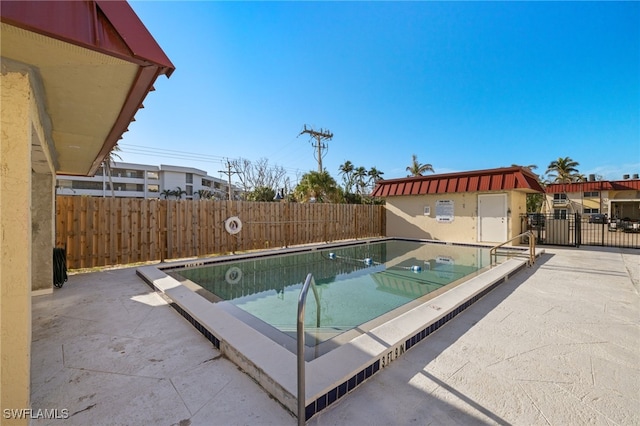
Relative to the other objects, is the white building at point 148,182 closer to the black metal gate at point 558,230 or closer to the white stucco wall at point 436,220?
the white stucco wall at point 436,220

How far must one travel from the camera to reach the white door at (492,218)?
11508 millimetres

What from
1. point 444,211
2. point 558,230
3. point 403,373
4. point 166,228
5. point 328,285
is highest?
point 444,211

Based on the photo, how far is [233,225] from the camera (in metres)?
9.30

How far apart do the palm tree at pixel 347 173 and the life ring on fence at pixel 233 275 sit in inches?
970

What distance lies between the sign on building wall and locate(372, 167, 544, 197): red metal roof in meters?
0.84

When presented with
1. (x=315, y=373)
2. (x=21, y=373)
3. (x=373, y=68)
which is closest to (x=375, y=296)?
(x=315, y=373)

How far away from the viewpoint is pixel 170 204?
8.34m

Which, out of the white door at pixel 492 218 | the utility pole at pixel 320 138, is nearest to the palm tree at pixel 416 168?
the utility pole at pixel 320 138

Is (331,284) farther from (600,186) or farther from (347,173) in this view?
(600,186)

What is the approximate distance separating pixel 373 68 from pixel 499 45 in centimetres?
479

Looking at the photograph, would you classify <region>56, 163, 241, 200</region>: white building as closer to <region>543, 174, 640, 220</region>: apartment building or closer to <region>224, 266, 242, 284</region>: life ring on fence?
<region>224, 266, 242, 284</region>: life ring on fence

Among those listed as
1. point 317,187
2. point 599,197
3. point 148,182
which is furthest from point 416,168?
point 148,182

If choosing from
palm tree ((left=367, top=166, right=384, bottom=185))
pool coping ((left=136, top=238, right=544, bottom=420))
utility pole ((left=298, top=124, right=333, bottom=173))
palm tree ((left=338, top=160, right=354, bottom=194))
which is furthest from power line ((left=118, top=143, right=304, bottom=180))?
pool coping ((left=136, top=238, right=544, bottom=420))

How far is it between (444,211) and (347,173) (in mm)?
19027
